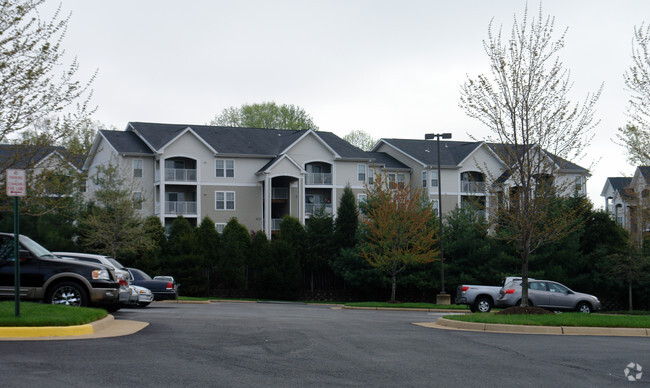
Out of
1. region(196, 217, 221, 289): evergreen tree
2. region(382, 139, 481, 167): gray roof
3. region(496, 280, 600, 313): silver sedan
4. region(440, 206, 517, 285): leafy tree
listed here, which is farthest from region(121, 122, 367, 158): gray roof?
region(496, 280, 600, 313): silver sedan

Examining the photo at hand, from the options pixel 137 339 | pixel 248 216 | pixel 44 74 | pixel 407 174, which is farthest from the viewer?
pixel 407 174

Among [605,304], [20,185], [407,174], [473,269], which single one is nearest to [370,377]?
[20,185]

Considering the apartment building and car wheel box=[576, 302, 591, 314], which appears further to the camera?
the apartment building

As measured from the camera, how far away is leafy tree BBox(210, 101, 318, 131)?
87.2 m

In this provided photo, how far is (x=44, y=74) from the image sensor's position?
15688mm

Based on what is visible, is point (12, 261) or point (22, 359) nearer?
point (22, 359)

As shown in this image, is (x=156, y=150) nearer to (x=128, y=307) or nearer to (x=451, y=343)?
(x=128, y=307)

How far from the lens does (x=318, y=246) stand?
151 feet

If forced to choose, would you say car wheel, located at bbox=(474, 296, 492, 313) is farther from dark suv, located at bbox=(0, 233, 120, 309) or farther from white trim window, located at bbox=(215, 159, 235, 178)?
white trim window, located at bbox=(215, 159, 235, 178)

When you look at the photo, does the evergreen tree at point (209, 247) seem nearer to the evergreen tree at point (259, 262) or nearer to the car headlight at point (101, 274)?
the evergreen tree at point (259, 262)

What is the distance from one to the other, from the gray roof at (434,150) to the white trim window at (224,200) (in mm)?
15739

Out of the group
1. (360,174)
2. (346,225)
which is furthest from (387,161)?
(346,225)

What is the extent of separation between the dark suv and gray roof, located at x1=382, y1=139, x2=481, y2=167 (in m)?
A: 45.0

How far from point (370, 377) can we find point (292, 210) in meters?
48.0
